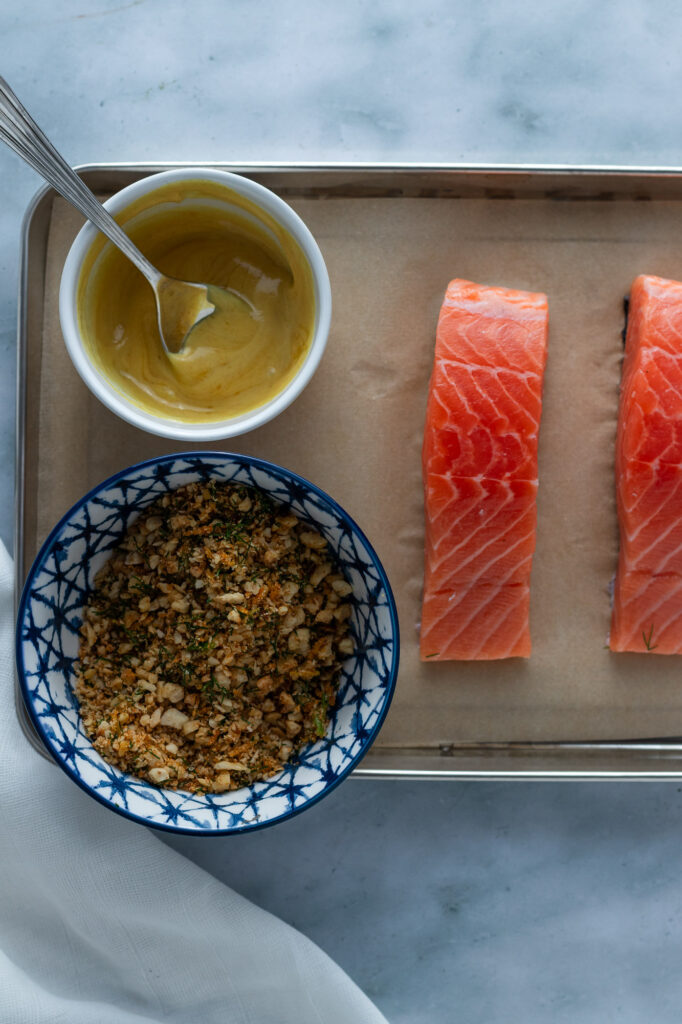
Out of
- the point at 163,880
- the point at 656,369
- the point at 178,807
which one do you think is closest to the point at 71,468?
the point at 178,807

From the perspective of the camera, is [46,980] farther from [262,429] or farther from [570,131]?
[570,131]

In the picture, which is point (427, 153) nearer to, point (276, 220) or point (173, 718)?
point (276, 220)

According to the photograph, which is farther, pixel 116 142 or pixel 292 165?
pixel 116 142

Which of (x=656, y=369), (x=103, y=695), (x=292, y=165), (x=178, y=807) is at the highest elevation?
(x=292, y=165)

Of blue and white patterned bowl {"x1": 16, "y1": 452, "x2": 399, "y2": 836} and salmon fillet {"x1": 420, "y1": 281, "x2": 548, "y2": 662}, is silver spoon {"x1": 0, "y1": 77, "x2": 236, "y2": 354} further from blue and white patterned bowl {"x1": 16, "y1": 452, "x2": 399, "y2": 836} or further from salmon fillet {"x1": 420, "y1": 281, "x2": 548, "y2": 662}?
salmon fillet {"x1": 420, "y1": 281, "x2": 548, "y2": 662}

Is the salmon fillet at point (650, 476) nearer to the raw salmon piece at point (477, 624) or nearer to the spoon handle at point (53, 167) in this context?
the raw salmon piece at point (477, 624)

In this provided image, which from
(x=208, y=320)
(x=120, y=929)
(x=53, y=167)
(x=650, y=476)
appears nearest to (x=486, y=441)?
(x=650, y=476)
